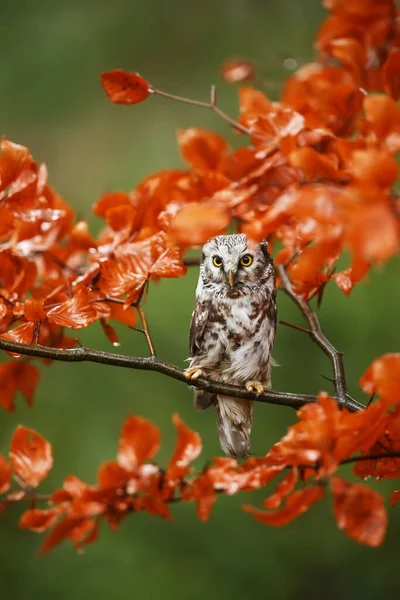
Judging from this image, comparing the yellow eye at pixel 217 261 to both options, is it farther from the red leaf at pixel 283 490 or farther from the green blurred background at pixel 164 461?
the green blurred background at pixel 164 461

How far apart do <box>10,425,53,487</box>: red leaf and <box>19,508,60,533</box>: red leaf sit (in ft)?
0.18

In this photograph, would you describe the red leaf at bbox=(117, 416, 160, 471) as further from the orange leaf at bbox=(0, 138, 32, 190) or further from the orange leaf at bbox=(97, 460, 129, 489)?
the orange leaf at bbox=(0, 138, 32, 190)

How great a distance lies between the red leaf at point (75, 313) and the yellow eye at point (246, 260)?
11.9 inches

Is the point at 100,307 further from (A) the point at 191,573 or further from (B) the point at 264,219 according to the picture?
(A) the point at 191,573

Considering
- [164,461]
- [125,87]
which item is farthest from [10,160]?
[164,461]

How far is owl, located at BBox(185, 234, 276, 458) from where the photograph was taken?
42.9 inches

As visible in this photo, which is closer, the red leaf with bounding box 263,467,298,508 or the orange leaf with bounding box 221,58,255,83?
the red leaf with bounding box 263,467,298,508

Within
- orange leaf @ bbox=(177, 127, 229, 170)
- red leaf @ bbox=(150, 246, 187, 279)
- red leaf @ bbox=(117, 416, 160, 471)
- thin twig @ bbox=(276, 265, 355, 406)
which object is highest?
orange leaf @ bbox=(177, 127, 229, 170)

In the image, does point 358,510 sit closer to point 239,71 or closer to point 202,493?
point 202,493

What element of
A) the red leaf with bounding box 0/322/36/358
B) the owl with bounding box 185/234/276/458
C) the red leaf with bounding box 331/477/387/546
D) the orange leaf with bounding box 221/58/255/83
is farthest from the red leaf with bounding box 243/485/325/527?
the orange leaf with bounding box 221/58/255/83

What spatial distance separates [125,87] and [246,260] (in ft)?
1.04

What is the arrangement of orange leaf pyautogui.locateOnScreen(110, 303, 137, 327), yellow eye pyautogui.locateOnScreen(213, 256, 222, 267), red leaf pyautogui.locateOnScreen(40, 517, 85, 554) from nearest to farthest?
red leaf pyautogui.locateOnScreen(40, 517, 85, 554)
orange leaf pyautogui.locateOnScreen(110, 303, 137, 327)
yellow eye pyautogui.locateOnScreen(213, 256, 222, 267)

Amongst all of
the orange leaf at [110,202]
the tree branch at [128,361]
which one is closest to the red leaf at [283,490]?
the tree branch at [128,361]

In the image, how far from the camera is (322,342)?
37.2 inches
